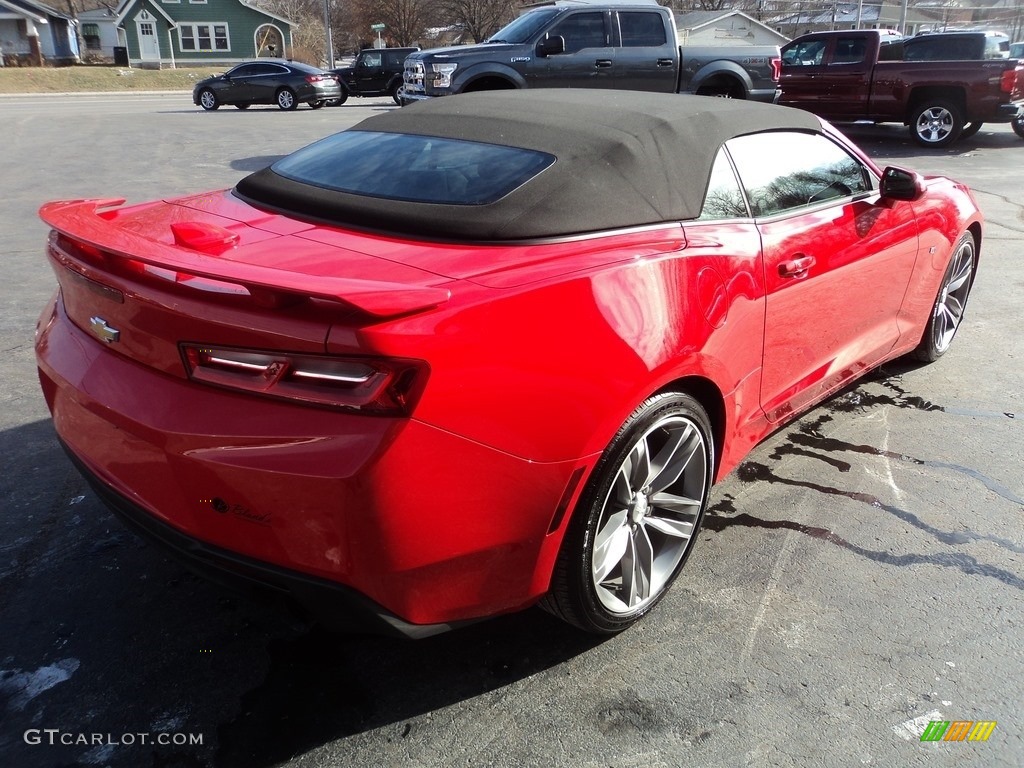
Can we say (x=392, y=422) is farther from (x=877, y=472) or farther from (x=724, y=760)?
(x=877, y=472)

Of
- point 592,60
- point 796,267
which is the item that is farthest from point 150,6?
point 796,267

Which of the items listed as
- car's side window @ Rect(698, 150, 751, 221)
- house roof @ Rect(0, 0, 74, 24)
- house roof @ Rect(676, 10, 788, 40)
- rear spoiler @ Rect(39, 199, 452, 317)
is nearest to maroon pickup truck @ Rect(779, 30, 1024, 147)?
car's side window @ Rect(698, 150, 751, 221)

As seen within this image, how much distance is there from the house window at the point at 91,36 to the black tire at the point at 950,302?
279 ft

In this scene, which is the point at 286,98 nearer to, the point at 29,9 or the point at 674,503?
the point at 674,503

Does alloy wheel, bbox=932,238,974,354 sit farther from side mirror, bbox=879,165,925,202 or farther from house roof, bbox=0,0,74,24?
house roof, bbox=0,0,74,24

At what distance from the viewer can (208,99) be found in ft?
81.9

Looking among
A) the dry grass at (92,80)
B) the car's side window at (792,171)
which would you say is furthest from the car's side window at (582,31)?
the dry grass at (92,80)

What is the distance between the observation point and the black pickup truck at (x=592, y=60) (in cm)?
1214

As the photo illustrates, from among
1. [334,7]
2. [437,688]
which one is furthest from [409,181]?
[334,7]

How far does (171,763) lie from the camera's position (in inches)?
84.1

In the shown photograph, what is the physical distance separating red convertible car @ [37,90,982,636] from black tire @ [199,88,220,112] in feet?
79.1

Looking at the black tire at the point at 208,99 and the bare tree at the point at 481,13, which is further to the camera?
the bare tree at the point at 481,13

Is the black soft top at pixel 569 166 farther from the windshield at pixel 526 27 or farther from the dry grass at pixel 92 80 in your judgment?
the dry grass at pixel 92 80

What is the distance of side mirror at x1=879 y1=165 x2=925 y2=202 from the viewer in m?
3.77
